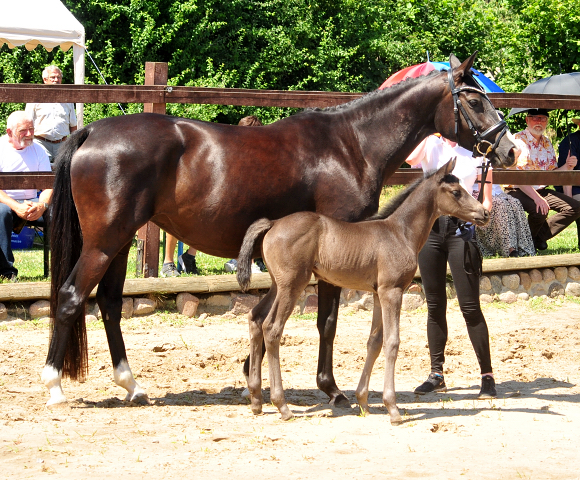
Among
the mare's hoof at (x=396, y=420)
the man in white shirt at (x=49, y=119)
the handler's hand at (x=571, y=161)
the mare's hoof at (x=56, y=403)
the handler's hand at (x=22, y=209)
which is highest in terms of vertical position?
the man in white shirt at (x=49, y=119)

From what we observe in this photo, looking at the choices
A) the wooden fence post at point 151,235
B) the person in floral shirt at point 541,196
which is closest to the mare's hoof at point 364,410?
the wooden fence post at point 151,235

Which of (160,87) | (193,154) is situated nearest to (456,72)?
(193,154)

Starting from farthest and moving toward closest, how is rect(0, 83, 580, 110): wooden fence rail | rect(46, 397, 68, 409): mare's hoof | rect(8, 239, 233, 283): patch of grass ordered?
rect(8, 239, 233, 283): patch of grass < rect(0, 83, 580, 110): wooden fence rail < rect(46, 397, 68, 409): mare's hoof

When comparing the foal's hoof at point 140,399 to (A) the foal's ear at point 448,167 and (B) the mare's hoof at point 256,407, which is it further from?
(A) the foal's ear at point 448,167

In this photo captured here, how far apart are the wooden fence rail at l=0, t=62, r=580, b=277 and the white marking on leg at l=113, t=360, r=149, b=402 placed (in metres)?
2.47

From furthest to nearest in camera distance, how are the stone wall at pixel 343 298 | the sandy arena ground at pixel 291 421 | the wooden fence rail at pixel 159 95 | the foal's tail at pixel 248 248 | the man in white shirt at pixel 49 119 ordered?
the man in white shirt at pixel 49 119 → the stone wall at pixel 343 298 → the wooden fence rail at pixel 159 95 → the foal's tail at pixel 248 248 → the sandy arena ground at pixel 291 421

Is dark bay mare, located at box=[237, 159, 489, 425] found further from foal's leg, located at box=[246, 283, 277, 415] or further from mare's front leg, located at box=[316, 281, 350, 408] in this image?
mare's front leg, located at box=[316, 281, 350, 408]

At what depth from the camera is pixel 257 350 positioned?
16.6 ft

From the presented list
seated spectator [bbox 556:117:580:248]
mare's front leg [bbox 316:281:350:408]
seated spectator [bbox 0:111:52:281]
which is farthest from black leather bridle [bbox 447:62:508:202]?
seated spectator [bbox 556:117:580:248]

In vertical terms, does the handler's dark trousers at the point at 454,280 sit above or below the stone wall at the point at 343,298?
above

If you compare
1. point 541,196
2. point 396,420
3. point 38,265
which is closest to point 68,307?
point 396,420

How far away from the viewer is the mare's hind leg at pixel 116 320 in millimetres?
5270

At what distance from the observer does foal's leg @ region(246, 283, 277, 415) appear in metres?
5.01

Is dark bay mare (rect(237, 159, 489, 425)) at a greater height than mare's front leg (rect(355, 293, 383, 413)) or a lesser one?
greater
